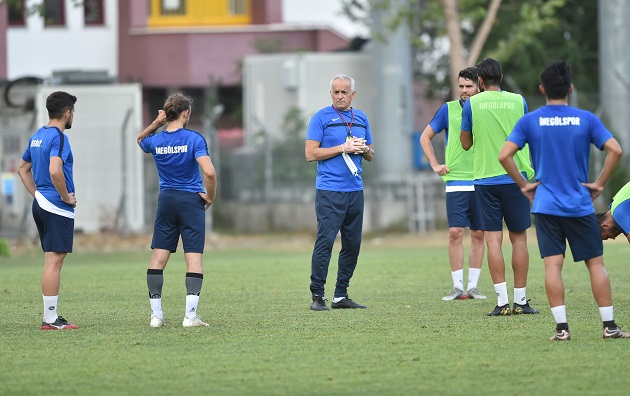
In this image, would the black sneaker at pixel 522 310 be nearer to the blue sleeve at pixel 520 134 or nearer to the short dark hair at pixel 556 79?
the blue sleeve at pixel 520 134

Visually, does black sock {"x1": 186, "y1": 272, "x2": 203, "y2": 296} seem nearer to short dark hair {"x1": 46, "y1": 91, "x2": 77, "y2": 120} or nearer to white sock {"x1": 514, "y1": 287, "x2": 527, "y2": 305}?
short dark hair {"x1": 46, "y1": 91, "x2": 77, "y2": 120}

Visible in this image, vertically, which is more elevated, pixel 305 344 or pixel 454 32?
pixel 454 32

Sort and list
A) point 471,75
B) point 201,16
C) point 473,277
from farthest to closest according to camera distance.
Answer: point 201,16
point 473,277
point 471,75

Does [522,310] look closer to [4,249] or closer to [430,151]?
[430,151]

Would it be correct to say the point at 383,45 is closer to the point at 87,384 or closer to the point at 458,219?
the point at 458,219

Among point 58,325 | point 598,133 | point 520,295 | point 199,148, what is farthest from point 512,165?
point 58,325

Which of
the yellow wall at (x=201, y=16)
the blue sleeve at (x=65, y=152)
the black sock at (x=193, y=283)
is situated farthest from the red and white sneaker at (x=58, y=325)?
the yellow wall at (x=201, y=16)

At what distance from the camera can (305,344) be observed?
10.1 meters

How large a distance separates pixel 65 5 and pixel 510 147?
3250 centimetres

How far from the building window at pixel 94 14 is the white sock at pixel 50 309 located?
30021 millimetres

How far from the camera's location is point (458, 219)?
1387 centimetres

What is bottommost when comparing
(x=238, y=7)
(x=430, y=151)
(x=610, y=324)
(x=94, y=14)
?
(x=610, y=324)

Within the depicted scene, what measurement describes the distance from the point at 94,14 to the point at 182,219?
30132 mm

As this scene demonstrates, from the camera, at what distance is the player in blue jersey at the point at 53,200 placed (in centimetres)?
1138
